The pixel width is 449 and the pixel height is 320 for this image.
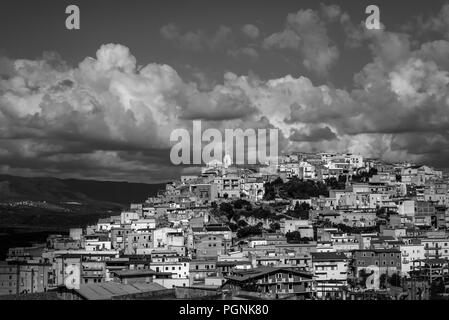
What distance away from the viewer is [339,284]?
1761 inches

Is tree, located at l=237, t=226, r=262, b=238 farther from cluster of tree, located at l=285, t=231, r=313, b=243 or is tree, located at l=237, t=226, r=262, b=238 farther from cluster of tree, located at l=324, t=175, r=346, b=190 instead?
cluster of tree, located at l=324, t=175, r=346, b=190

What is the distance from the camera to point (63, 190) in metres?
188

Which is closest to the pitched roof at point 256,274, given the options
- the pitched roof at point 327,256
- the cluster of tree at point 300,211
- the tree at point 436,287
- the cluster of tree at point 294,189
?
the tree at point 436,287

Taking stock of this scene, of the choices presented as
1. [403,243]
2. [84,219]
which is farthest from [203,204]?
[84,219]

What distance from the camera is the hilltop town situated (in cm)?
3859

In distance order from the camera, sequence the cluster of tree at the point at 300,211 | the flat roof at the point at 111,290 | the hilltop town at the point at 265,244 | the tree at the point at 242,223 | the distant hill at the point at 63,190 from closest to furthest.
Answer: the flat roof at the point at 111,290 < the hilltop town at the point at 265,244 < the tree at the point at 242,223 < the cluster of tree at the point at 300,211 < the distant hill at the point at 63,190

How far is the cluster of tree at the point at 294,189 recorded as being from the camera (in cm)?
6975

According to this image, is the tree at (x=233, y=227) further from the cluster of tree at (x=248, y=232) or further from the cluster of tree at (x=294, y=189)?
the cluster of tree at (x=294, y=189)

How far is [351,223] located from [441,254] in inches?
422

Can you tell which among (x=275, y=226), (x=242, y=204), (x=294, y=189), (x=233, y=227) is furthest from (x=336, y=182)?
(x=233, y=227)

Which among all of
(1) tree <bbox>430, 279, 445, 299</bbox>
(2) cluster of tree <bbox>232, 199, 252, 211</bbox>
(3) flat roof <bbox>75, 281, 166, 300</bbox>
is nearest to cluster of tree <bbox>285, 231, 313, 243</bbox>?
(2) cluster of tree <bbox>232, 199, 252, 211</bbox>

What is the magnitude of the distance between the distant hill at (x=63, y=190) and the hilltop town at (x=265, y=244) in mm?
90534

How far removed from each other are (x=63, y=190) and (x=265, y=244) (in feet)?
465
